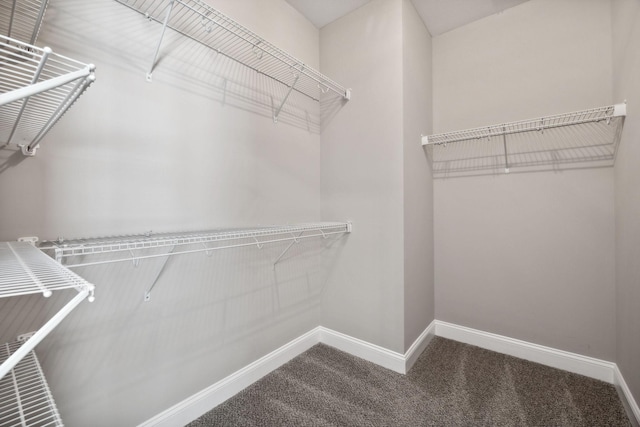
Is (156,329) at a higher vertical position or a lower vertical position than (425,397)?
higher

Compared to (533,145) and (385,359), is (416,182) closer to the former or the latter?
(533,145)

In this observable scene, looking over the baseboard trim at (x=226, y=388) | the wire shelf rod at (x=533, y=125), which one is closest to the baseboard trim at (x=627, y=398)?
the wire shelf rod at (x=533, y=125)

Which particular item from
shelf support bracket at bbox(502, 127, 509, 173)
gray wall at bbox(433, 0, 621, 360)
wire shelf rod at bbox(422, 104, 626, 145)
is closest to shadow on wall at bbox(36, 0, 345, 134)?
wire shelf rod at bbox(422, 104, 626, 145)

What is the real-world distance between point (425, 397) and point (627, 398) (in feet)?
3.39

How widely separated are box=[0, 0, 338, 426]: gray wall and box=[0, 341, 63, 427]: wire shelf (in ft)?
0.41

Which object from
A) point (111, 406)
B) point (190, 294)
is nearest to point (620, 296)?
point (190, 294)

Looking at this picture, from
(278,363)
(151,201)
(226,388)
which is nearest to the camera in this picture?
(151,201)

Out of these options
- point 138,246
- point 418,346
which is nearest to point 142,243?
point 138,246

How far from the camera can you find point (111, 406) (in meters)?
1.20

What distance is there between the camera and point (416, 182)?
6.81 ft

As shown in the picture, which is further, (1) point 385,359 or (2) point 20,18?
(1) point 385,359

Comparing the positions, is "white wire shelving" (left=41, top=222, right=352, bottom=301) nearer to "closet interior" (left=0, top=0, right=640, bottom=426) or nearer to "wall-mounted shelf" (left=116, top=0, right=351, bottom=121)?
"closet interior" (left=0, top=0, right=640, bottom=426)

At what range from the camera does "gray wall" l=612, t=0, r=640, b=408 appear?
1.39 metres

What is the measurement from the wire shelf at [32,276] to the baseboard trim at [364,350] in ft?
6.07
